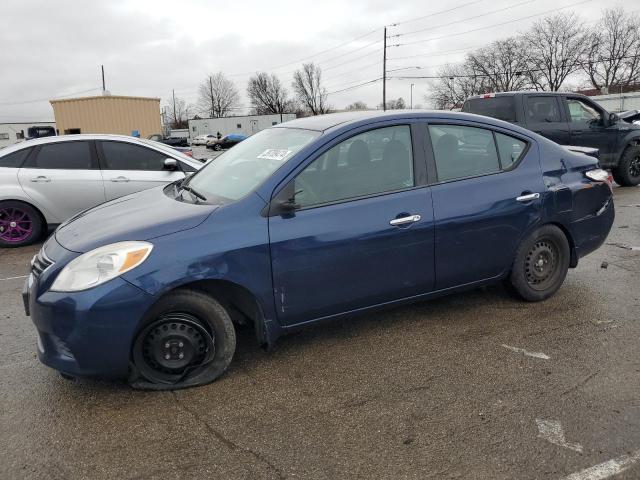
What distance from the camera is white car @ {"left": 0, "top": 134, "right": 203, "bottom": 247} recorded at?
7.06 metres

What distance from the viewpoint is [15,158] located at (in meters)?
7.13

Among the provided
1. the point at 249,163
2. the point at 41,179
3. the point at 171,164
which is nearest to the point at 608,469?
the point at 249,163

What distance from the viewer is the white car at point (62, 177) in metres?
7.06

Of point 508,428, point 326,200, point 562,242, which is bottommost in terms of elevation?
point 508,428

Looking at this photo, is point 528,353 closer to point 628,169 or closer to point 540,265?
point 540,265

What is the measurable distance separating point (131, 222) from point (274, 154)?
1065 mm

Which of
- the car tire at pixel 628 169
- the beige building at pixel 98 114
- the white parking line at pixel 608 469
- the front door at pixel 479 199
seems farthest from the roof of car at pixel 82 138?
the beige building at pixel 98 114

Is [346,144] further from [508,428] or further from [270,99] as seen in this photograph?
[270,99]

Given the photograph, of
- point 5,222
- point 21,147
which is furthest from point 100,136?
point 5,222

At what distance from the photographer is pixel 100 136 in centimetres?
739

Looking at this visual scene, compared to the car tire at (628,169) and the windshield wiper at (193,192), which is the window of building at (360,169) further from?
the car tire at (628,169)

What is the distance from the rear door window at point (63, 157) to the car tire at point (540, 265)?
5.81m

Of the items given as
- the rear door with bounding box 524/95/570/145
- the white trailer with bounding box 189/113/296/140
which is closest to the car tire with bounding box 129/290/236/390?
the rear door with bounding box 524/95/570/145

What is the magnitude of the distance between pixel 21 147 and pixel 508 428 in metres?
7.15
